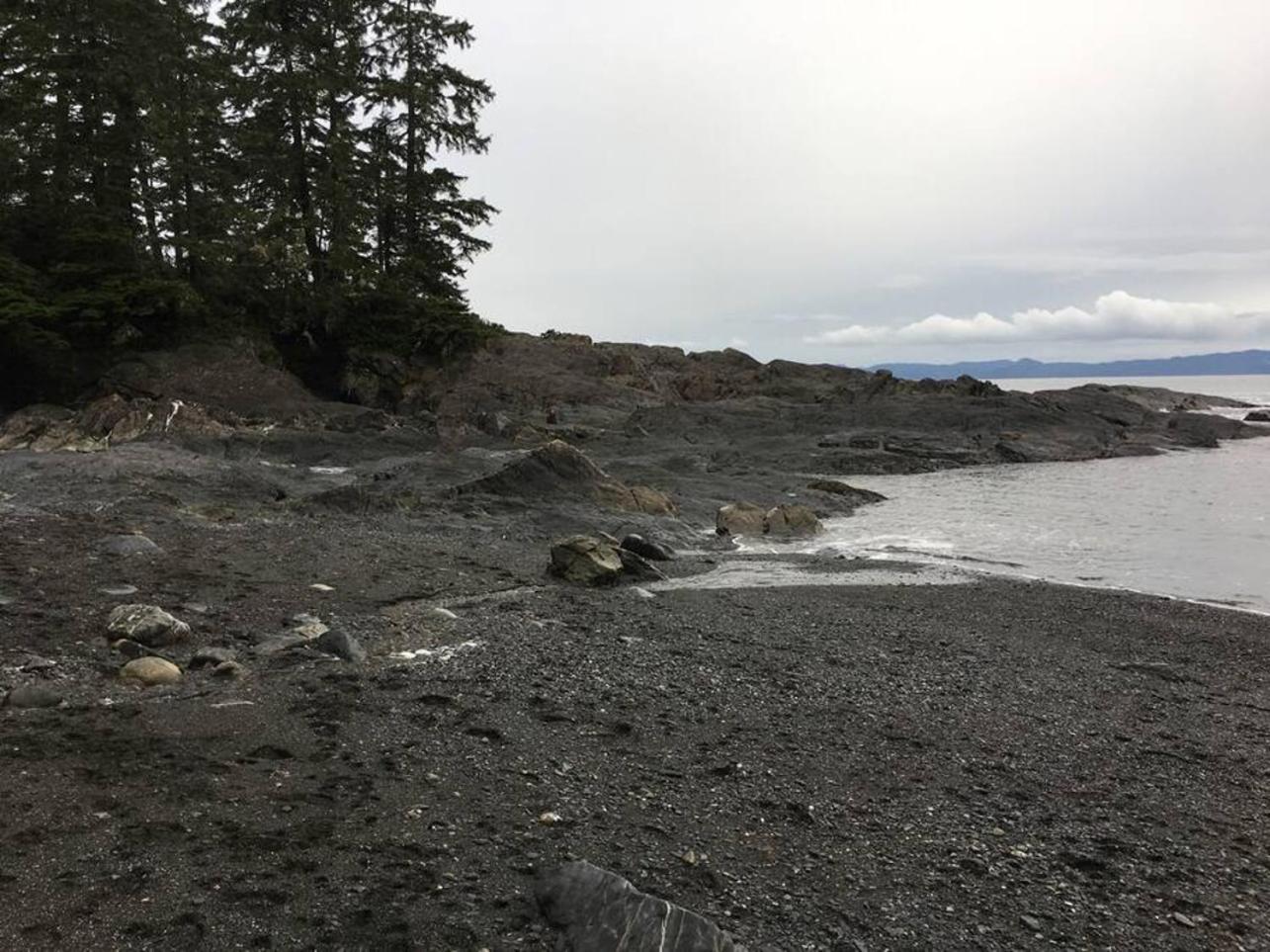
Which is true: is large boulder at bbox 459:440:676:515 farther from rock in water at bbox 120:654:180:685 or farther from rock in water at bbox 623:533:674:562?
rock in water at bbox 120:654:180:685

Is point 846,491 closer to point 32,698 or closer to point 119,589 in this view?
point 119,589

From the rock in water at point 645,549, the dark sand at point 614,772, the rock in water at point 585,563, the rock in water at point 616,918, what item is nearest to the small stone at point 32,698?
the dark sand at point 614,772

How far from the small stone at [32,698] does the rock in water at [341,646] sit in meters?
2.14

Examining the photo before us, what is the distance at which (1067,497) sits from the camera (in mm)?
26391

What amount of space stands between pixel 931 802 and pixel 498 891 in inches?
122

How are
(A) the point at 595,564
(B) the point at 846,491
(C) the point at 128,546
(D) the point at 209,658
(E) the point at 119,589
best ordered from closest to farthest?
1. (D) the point at 209,658
2. (E) the point at 119,589
3. (C) the point at 128,546
4. (A) the point at 595,564
5. (B) the point at 846,491

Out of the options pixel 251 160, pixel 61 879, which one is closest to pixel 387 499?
pixel 61 879

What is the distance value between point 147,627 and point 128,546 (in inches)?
163

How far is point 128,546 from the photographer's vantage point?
35.8 feet

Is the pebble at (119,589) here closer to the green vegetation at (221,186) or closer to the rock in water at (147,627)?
the rock in water at (147,627)

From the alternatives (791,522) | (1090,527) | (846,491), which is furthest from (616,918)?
(846,491)

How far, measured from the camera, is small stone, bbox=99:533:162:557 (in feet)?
35.2

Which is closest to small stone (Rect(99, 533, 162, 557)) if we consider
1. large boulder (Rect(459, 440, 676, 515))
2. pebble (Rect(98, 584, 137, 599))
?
pebble (Rect(98, 584, 137, 599))

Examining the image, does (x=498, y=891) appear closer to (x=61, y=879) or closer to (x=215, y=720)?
(x=61, y=879)
